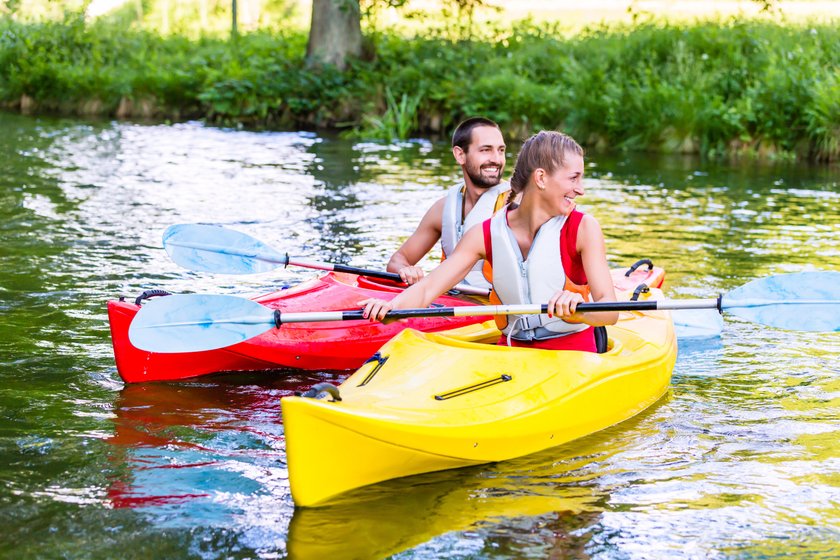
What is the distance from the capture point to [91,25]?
58.0 feet

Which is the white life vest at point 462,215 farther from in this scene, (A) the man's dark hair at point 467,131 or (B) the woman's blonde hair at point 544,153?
(B) the woman's blonde hair at point 544,153

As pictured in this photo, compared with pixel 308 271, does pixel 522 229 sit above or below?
above

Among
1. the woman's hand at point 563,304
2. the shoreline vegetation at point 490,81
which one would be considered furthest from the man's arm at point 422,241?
the shoreline vegetation at point 490,81

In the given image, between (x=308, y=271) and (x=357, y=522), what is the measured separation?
3.86 m

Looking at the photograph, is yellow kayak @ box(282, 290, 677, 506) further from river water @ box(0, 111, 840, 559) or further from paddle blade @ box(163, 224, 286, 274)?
paddle blade @ box(163, 224, 286, 274)

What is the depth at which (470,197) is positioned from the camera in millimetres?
4984

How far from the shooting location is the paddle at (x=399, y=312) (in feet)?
12.6

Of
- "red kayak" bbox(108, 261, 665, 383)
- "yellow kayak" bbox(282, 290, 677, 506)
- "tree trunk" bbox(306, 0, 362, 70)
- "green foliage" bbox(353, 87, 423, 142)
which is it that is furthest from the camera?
"tree trunk" bbox(306, 0, 362, 70)


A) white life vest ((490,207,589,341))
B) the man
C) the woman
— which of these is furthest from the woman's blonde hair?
the man

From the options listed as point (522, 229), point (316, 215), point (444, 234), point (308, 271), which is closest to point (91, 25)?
point (316, 215)

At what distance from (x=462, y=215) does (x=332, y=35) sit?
34.7ft

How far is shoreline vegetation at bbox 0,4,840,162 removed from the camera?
1227 cm

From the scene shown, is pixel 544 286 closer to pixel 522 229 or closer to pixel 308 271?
pixel 522 229

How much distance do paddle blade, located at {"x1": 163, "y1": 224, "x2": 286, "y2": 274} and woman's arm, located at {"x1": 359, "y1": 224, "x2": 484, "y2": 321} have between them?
1.40m
